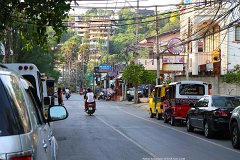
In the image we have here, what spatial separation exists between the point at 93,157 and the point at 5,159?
803 centimetres

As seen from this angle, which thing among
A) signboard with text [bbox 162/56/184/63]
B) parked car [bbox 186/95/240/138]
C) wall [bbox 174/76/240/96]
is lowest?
parked car [bbox 186/95/240/138]

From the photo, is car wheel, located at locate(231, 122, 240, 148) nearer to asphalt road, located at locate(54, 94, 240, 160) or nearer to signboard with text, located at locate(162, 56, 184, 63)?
asphalt road, located at locate(54, 94, 240, 160)

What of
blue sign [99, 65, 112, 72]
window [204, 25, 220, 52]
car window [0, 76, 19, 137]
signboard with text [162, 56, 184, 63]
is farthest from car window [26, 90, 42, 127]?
blue sign [99, 65, 112, 72]

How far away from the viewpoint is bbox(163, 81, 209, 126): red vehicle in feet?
69.6

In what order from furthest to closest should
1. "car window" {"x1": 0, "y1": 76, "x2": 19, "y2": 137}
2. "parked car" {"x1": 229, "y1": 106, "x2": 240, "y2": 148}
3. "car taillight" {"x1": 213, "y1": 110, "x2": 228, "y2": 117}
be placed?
1. "car taillight" {"x1": 213, "y1": 110, "x2": 228, "y2": 117}
2. "parked car" {"x1": 229, "y1": 106, "x2": 240, "y2": 148}
3. "car window" {"x1": 0, "y1": 76, "x2": 19, "y2": 137}

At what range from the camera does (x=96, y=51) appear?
452 feet

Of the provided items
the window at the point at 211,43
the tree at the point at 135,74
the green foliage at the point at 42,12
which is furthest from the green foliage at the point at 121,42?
the green foliage at the point at 42,12

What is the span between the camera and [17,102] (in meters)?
3.53

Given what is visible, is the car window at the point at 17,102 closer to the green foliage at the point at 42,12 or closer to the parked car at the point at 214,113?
the green foliage at the point at 42,12

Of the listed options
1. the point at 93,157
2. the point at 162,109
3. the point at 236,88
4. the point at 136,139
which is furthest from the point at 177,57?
the point at 93,157

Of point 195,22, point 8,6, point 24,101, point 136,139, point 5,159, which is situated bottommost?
point 136,139

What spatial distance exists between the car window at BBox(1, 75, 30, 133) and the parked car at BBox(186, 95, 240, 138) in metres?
12.1

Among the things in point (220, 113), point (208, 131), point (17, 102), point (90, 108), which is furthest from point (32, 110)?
point (90, 108)

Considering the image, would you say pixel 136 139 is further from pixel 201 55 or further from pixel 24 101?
pixel 201 55
